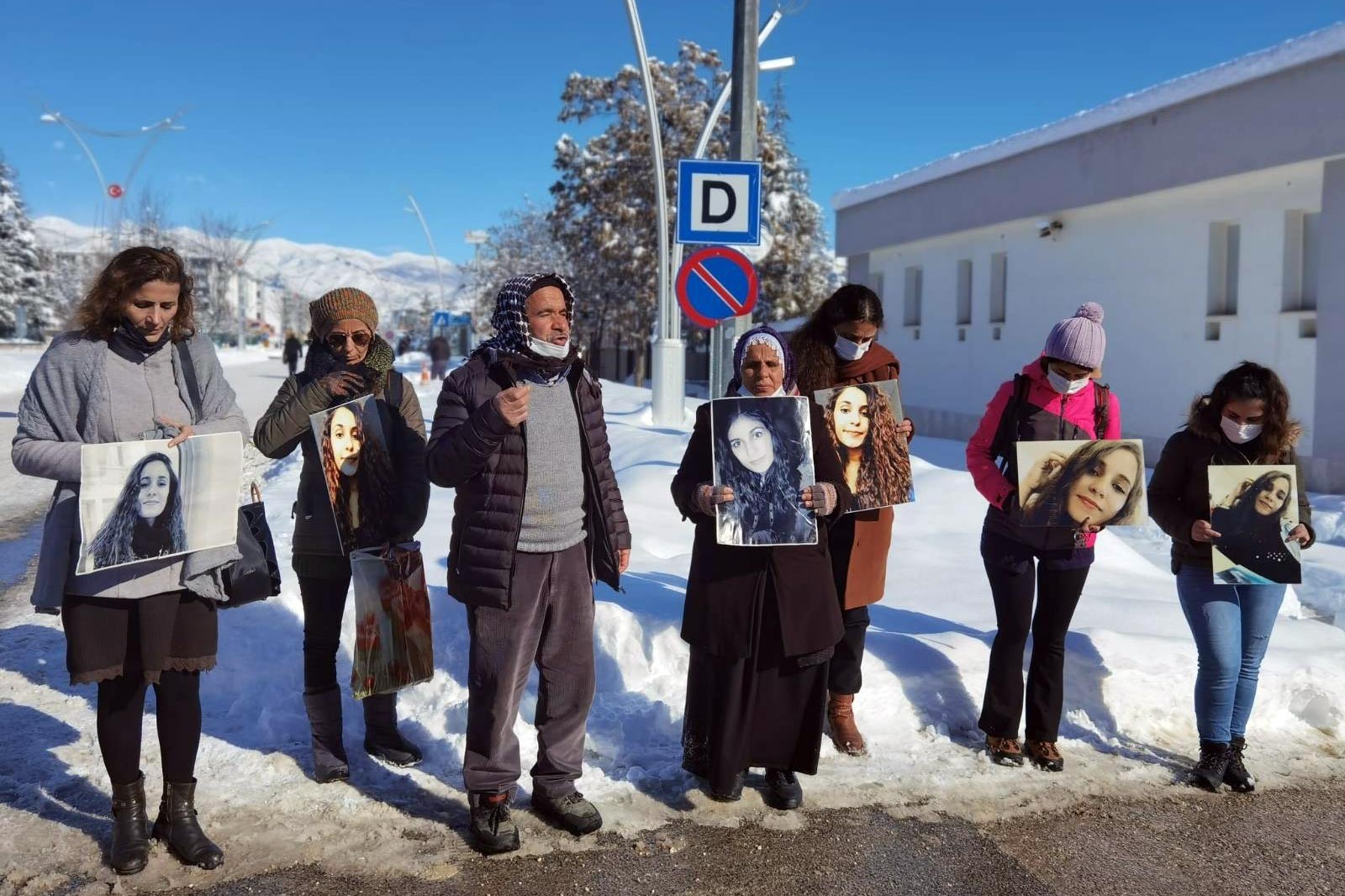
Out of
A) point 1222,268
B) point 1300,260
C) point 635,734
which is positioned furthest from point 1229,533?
point 1222,268

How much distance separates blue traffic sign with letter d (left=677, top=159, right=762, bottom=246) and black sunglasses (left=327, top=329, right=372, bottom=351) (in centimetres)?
418

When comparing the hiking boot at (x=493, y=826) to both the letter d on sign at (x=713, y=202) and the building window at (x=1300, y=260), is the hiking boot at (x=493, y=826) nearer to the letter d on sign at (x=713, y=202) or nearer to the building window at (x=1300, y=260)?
the letter d on sign at (x=713, y=202)

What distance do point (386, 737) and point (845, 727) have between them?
200 cm

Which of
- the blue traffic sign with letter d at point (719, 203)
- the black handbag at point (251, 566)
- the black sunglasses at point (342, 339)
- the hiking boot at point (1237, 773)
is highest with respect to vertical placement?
the blue traffic sign with letter d at point (719, 203)

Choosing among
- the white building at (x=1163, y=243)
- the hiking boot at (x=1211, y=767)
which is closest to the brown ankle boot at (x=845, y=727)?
the hiking boot at (x=1211, y=767)

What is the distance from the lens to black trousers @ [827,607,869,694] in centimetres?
484

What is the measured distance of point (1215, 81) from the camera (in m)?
14.0

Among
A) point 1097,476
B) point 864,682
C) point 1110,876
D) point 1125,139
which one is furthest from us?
point 1125,139

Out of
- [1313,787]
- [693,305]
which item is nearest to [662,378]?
[693,305]

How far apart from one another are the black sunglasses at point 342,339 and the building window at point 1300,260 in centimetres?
1304

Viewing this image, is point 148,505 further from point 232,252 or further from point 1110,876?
point 232,252

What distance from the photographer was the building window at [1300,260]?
44.5ft

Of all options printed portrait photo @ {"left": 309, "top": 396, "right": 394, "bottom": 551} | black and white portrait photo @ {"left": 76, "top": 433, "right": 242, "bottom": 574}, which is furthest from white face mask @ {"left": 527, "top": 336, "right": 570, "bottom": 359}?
black and white portrait photo @ {"left": 76, "top": 433, "right": 242, "bottom": 574}

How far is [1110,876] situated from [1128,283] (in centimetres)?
1435
